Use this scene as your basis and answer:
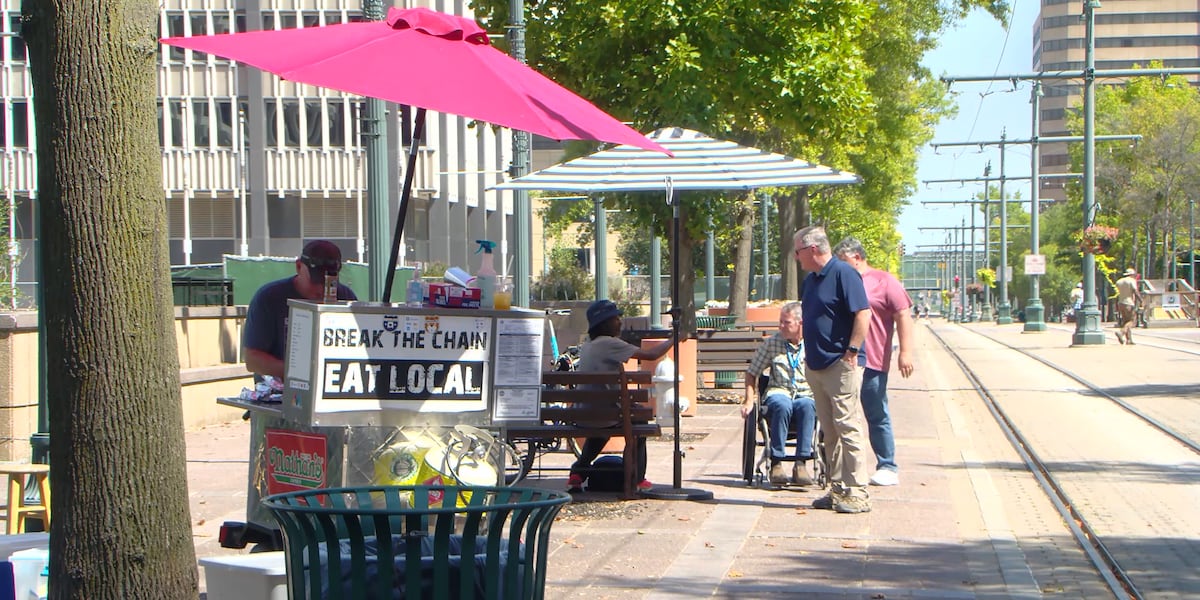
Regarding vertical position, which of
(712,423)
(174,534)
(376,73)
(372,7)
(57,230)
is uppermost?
(372,7)

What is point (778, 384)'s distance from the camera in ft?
32.5

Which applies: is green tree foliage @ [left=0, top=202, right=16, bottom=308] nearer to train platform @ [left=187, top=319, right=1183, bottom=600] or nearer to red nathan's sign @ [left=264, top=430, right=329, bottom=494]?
train platform @ [left=187, top=319, right=1183, bottom=600]

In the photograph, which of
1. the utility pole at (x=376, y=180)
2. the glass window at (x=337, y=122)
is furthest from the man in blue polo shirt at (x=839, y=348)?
the glass window at (x=337, y=122)

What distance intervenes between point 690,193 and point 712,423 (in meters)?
2.51

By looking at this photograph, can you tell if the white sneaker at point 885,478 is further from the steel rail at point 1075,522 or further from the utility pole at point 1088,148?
the utility pole at point 1088,148

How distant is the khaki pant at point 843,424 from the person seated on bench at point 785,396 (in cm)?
101

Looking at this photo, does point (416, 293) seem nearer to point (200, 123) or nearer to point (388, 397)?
point (388, 397)

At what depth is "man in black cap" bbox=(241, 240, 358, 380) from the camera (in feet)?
20.2

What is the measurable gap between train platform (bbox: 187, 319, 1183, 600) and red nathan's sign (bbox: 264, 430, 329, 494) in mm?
1371

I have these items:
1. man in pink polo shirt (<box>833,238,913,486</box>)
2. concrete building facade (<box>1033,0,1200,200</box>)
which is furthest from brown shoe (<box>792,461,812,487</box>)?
concrete building facade (<box>1033,0,1200,200</box>)

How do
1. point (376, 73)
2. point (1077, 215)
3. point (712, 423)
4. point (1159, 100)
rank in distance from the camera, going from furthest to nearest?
1. point (1077, 215)
2. point (1159, 100)
3. point (712, 423)
4. point (376, 73)

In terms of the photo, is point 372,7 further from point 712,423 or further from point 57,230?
point 57,230

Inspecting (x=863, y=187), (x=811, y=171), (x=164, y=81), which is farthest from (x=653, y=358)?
(x=164, y=81)

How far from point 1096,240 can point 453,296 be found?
30628 mm
